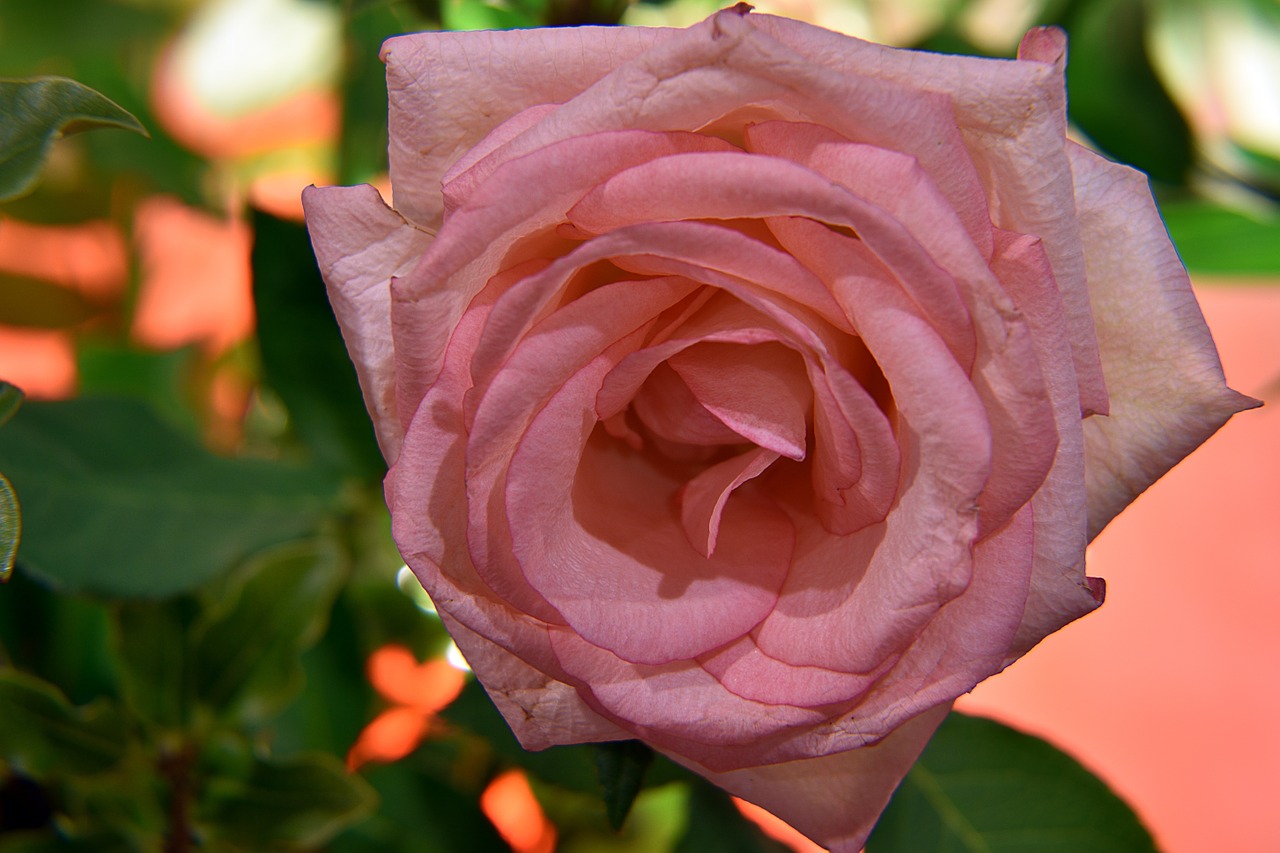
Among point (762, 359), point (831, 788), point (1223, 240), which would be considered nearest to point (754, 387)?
point (762, 359)

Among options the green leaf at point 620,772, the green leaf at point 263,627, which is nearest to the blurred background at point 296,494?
the green leaf at point 263,627

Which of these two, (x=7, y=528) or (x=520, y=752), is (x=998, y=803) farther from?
(x=7, y=528)

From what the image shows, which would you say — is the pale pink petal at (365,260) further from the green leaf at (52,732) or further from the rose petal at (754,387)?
the green leaf at (52,732)

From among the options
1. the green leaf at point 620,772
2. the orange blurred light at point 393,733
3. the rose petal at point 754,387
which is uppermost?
the rose petal at point 754,387

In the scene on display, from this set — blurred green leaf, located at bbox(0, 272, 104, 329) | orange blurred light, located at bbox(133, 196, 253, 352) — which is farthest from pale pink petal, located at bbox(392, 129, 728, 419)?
orange blurred light, located at bbox(133, 196, 253, 352)

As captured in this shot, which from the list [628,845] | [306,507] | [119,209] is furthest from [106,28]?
[628,845]

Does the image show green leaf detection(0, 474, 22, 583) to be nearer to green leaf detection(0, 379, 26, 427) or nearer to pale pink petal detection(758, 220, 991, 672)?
green leaf detection(0, 379, 26, 427)
